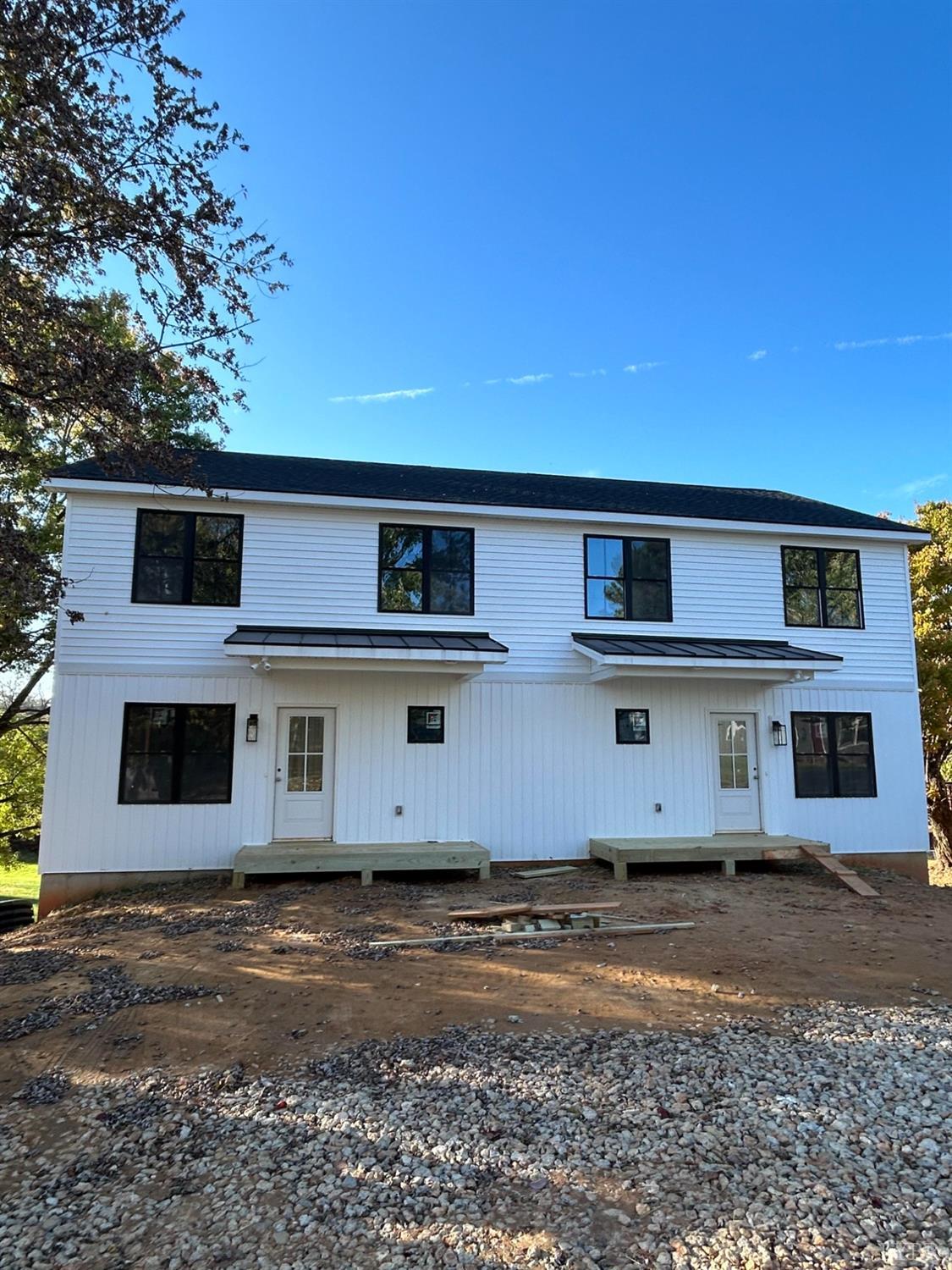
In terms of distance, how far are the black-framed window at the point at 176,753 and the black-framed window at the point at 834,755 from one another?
889cm

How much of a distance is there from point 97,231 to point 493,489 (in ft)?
22.4

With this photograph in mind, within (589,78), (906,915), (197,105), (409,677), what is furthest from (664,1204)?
(589,78)

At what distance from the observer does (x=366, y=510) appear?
1006 cm

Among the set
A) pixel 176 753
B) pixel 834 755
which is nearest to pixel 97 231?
pixel 176 753

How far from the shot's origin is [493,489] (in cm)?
1158

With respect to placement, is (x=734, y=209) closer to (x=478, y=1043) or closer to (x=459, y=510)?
(x=459, y=510)

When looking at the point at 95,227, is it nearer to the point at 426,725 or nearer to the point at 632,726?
the point at 426,725

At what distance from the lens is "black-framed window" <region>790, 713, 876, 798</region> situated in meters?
10.9

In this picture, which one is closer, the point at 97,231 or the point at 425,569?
the point at 97,231

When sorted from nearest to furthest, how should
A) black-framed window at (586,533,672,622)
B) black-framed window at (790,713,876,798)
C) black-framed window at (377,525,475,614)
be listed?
black-framed window at (377,525,475,614) < black-framed window at (586,533,672,622) < black-framed window at (790,713,876,798)

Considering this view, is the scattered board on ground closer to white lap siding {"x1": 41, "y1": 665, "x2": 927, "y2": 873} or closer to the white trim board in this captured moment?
white lap siding {"x1": 41, "y1": 665, "x2": 927, "y2": 873}

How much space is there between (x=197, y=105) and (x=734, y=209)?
33.7ft

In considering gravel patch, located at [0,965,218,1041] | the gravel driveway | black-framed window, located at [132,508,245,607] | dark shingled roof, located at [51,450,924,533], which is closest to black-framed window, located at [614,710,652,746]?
dark shingled roof, located at [51,450,924,533]

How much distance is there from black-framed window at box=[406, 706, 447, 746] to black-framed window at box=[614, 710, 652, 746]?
271 centimetres
